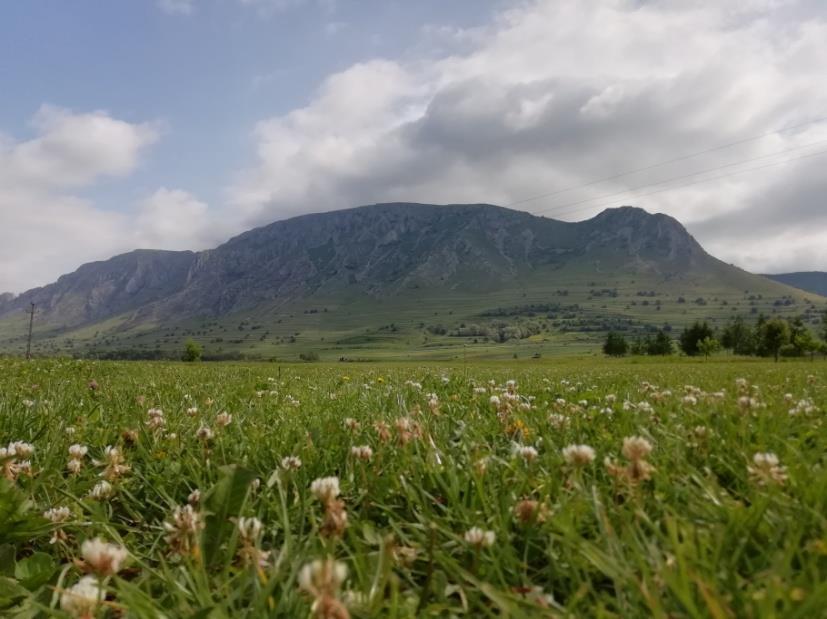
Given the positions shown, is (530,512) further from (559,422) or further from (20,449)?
(20,449)

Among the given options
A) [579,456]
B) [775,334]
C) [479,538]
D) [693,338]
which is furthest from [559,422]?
[693,338]

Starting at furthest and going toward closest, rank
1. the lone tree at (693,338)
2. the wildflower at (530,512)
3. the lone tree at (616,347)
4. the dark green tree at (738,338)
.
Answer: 1. the lone tree at (616,347)
2. the dark green tree at (738,338)
3. the lone tree at (693,338)
4. the wildflower at (530,512)

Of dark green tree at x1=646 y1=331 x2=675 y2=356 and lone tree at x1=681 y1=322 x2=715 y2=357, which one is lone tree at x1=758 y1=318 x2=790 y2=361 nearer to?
lone tree at x1=681 y1=322 x2=715 y2=357

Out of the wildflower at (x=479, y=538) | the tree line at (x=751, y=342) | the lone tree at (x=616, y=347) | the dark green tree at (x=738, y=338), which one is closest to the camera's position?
the wildflower at (x=479, y=538)

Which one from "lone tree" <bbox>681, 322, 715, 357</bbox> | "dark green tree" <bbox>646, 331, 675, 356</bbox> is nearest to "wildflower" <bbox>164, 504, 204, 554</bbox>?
"lone tree" <bbox>681, 322, 715, 357</bbox>

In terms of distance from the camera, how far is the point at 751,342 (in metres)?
154

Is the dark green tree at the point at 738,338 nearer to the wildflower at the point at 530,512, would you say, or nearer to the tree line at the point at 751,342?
the tree line at the point at 751,342

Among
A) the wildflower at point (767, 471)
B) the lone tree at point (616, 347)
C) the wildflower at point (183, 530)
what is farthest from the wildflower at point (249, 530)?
the lone tree at point (616, 347)

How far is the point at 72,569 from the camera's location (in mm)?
2467

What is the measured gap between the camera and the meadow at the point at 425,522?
1652 millimetres

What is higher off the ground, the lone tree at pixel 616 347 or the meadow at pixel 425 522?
the meadow at pixel 425 522

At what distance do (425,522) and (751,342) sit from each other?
185 m

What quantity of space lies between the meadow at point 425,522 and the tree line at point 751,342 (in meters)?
136

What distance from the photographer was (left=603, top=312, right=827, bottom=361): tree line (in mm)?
122562
